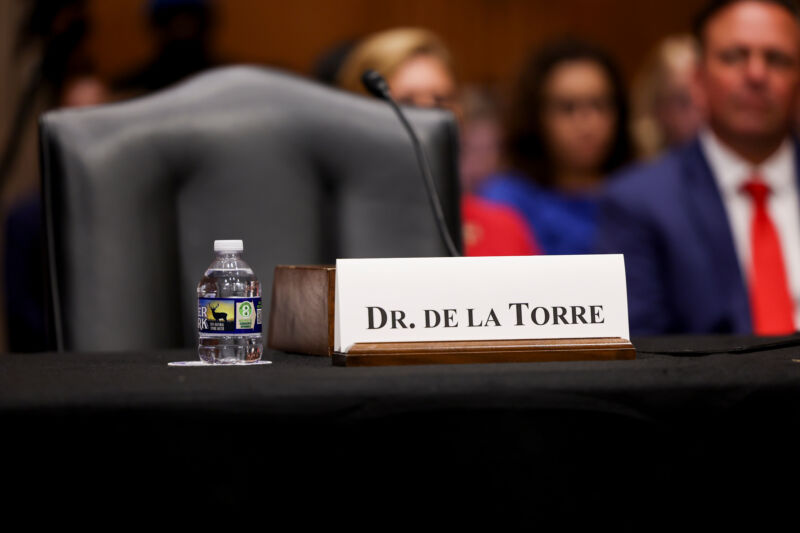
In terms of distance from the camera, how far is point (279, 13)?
4188 millimetres

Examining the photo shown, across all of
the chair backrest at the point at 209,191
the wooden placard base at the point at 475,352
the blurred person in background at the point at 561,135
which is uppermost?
the blurred person in background at the point at 561,135

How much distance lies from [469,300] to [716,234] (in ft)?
3.44

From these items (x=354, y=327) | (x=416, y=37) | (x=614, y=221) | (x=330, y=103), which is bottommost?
(x=354, y=327)

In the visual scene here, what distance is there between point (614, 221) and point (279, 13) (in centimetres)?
264

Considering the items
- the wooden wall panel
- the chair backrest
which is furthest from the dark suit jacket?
the wooden wall panel

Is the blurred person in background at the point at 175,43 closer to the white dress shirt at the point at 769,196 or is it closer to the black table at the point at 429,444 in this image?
the white dress shirt at the point at 769,196

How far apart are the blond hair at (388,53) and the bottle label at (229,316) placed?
4.29 ft

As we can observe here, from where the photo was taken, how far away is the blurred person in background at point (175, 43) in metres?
2.94

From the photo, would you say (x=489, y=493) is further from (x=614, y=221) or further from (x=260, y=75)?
(x=614, y=221)

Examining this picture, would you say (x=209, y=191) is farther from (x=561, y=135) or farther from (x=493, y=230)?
(x=561, y=135)

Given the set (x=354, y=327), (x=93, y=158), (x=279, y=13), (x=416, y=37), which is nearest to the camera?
(x=354, y=327)

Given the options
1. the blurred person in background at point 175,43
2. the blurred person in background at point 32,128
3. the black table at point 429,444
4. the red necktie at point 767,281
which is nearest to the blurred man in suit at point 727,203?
the red necktie at point 767,281

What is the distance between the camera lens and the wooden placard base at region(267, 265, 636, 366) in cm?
72

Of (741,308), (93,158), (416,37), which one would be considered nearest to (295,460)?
(93,158)
